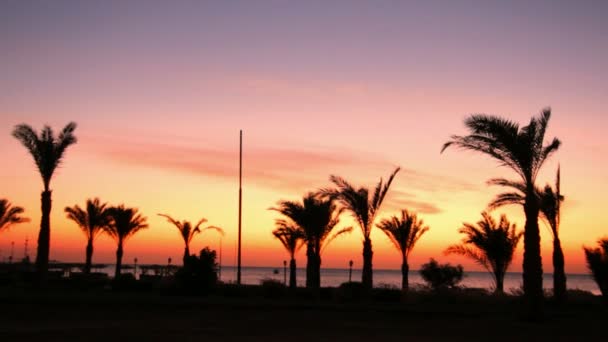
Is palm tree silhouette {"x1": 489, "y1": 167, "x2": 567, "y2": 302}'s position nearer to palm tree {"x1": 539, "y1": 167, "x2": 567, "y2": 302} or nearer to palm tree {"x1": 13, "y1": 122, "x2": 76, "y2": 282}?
palm tree {"x1": 539, "y1": 167, "x2": 567, "y2": 302}

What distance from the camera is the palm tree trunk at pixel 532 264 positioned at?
795 inches

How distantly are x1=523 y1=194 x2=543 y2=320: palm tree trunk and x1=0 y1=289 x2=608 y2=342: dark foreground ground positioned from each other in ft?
2.09

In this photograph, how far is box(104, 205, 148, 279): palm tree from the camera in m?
50.3

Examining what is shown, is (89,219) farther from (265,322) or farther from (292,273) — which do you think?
(265,322)

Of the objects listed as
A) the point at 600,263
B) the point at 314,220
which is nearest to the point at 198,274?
the point at 314,220

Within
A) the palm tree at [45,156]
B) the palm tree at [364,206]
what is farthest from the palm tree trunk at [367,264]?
the palm tree at [45,156]

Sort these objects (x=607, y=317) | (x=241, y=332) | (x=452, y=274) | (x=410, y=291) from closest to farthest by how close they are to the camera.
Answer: (x=241, y=332)
(x=607, y=317)
(x=410, y=291)
(x=452, y=274)

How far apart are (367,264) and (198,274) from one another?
30.3 feet

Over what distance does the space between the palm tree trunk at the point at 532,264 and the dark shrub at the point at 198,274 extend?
1799 centimetres

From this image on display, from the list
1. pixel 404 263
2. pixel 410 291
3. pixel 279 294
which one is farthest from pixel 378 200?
pixel 404 263

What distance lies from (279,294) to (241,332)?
17.0 m

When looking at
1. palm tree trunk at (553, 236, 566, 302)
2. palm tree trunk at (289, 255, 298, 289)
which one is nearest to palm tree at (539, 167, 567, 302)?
palm tree trunk at (553, 236, 566, 302)

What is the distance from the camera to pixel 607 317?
909 inches

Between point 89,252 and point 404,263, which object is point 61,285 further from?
point 404,263
